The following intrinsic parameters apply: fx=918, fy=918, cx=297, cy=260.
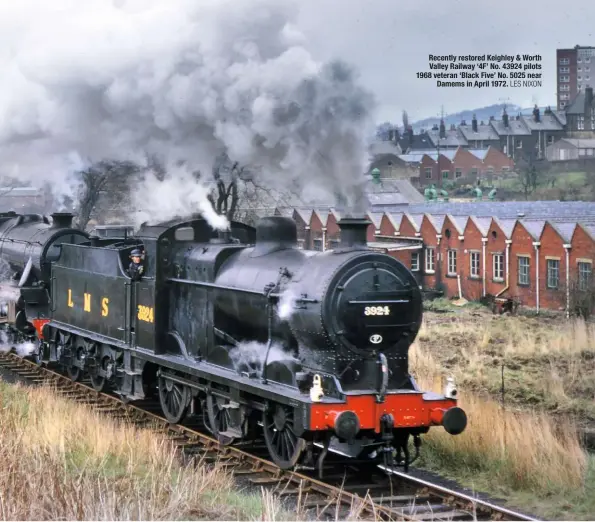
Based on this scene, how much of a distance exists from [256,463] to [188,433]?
1.91 m

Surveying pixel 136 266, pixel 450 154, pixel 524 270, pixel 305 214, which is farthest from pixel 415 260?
pixel 450 154

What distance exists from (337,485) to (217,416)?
8.08 ft

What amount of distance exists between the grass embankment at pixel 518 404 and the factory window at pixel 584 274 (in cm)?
158

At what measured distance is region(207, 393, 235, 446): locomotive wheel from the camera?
11034 millimetres

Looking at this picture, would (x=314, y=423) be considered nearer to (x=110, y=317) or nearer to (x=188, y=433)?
(x=188, y=433)

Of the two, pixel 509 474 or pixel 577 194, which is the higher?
pixel 577 194

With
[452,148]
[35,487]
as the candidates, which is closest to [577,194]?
[452,148]

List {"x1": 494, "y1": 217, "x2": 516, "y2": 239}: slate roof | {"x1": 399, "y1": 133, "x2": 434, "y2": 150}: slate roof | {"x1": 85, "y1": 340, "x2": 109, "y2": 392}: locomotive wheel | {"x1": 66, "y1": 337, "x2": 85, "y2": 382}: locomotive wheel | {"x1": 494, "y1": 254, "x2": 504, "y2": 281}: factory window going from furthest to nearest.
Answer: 1. {"x1": 399, "y1": 133, "x2": 434, "y2": 150}: slate roof
2. {"x1": 494, "y1": 254, "x2": 504, "y2": 281}: factory window
3. {"x1": 494, "y1": 217, "x2": 516, "y2": 239}: slate roof
4. {"x1": 66, "y1": 337, "x2": 85, "y2": 382}: locomotive wheel
5. {"x1": 85, "y1": 340, "x2": 109, "y2": 392}: locomotive wheel

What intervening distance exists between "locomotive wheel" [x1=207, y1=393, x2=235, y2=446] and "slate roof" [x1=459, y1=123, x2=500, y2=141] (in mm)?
65248

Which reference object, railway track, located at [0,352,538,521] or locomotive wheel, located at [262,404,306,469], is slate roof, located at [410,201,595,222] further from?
locomotive wheel, located at [262,404,306,469]

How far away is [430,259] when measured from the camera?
3409cm

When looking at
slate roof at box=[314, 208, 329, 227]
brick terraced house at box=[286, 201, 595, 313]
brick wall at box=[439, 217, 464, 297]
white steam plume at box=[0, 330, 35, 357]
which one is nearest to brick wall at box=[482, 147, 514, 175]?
brick terraced house at box=[286, 201, 595, 313]

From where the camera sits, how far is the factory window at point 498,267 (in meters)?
30.2

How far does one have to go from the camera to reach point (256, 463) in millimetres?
10188
